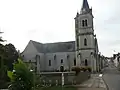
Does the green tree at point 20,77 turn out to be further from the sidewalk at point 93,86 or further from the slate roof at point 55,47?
the slate roof at point 55,47

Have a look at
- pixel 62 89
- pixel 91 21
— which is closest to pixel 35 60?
pixel 91 21

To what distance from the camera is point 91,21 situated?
→ 68938 millimetres

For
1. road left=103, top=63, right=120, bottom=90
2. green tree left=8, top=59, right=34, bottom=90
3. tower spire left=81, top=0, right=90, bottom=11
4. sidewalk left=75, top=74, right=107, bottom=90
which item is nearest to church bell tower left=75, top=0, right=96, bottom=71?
tower spire left=81, top=0, right=90, bottom=11

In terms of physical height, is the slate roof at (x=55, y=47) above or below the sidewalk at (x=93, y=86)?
above

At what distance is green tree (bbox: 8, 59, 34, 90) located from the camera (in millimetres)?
10984

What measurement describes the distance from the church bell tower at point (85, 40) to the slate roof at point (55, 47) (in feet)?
23.4

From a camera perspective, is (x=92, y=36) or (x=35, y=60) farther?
(x=35, y=60)

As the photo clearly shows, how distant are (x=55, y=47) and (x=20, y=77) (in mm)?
70121

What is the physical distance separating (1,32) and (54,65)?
179 feet

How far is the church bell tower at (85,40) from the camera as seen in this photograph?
220 ft

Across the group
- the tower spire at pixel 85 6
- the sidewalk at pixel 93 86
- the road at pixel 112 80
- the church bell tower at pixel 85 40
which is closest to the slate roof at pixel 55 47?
the church bell tower at pixel 85 40

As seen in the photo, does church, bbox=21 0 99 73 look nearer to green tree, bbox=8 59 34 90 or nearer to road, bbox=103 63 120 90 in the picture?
road, bbox=103 63 120 90

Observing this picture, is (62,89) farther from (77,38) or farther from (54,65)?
(54,65)

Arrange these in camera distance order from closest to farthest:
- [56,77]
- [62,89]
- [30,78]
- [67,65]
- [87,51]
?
[30,78]
[62,89]
[56,77]
[87,51]
[67,65]
